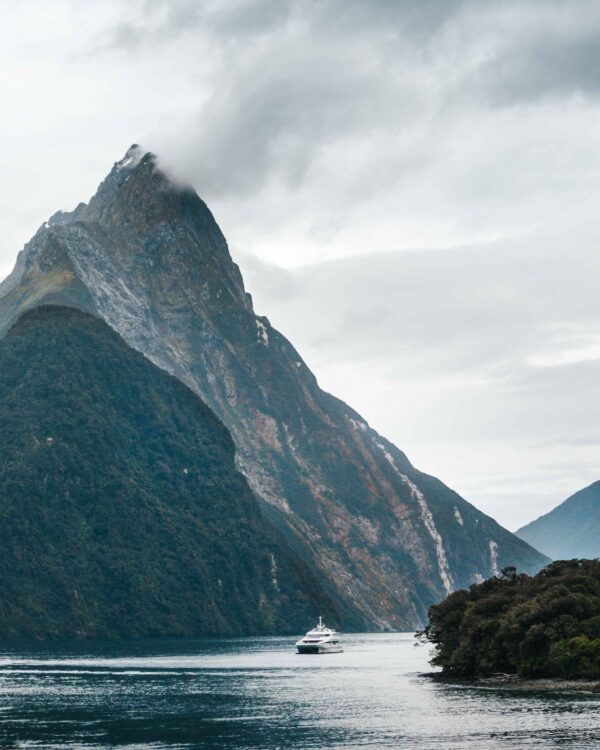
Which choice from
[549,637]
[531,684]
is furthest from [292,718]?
[549,637]

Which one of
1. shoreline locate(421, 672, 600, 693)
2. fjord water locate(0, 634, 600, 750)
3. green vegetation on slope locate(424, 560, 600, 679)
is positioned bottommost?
fjord water locate(0, 634, 600, 750)

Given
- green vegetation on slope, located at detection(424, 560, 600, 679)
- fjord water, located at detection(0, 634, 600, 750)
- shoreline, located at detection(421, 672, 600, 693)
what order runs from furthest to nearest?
green vegetation on slope, located at detection(424, 560, 600, 679)
shoreline, located at detection(421, 672, 600, 693)
fjord water, located at detection(0, 634, 600, 750)

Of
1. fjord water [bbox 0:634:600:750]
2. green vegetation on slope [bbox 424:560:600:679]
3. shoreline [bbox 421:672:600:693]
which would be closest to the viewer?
fjord water [bbox 0:634:600:750]

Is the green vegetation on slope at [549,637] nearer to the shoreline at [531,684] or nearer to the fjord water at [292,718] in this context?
the shoreline at [531,684]

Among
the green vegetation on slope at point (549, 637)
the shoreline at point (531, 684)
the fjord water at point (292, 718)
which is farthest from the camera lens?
the green vegetation on slope at point (549, 637)

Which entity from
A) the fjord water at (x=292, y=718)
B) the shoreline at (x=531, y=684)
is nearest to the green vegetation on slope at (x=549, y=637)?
the shoreline at (x=531, y=684)

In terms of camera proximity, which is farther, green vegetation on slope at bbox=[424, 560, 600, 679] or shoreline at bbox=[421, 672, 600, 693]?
green vegetation on slope at bbox=[424, 560, 600, 679]

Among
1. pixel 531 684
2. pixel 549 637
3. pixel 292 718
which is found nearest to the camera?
pixel 292 718

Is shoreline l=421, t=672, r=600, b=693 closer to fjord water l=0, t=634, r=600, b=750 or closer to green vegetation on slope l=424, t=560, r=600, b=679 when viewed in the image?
green vegetation on slope l=424, t=560, r=600, b=679

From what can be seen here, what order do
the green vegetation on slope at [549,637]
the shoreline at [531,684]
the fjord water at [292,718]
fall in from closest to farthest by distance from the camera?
the fjord water at [292,718]
the shoreline at [531,684]
the green vegetation on slope at [549,637]

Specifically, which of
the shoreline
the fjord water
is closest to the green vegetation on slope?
the shoreline

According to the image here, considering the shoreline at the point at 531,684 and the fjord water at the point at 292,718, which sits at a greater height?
the shoreline at the point at 531,684

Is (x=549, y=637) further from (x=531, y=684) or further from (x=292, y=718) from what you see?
(x=292, y=718)

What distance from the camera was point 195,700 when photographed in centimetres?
17638
